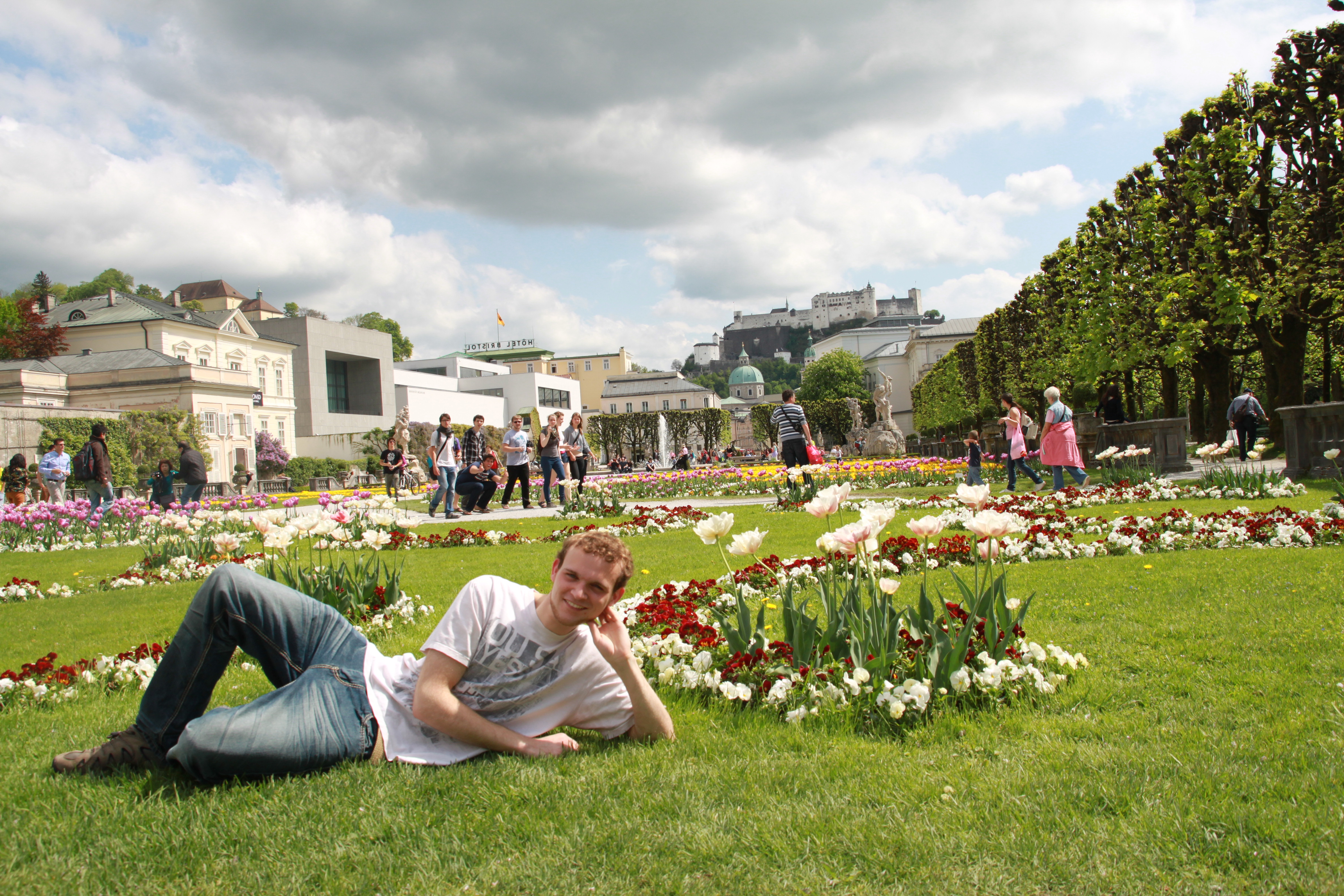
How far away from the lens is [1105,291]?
2517 centimetres

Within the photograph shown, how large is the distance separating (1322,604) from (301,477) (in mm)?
47005

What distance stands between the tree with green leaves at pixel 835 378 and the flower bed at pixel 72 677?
92983 mm

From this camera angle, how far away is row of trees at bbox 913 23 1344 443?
16.8 m

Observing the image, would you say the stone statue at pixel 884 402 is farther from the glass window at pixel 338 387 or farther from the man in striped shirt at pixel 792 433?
the glass window at pixel 338 387

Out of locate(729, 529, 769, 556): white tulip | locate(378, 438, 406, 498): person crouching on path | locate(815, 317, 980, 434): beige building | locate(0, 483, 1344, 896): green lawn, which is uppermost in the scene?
locate(815, 317, 980, 434): beige building

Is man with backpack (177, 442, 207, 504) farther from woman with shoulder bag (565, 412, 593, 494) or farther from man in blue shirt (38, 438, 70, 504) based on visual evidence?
woman with shoulder bag (565, 412, 593, 494)

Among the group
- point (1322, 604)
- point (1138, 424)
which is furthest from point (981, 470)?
point (1322, 604)

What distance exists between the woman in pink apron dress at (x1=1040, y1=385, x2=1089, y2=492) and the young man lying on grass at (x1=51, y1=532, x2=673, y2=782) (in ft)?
36.7

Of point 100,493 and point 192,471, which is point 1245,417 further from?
point 100,493

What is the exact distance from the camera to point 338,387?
64438 millimetres

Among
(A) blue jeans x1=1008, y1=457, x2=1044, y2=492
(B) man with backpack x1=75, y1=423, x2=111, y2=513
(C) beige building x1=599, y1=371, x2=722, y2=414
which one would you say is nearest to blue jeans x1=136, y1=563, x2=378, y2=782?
(B) man with backpack x1=75, y1=423, x2=111, y2=513

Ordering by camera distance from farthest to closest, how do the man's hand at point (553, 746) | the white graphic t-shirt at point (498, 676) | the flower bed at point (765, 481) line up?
1. the flower bed at point (765, 481)
2. the man's hand at point (553, 746)
3. the white graphic t-shirt at point (498, 676)

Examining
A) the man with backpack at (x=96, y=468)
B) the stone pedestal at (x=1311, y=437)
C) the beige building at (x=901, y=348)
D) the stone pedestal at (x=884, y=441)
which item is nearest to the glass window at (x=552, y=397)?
the beige building at (x=901, y=348)

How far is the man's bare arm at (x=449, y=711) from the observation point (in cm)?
288
